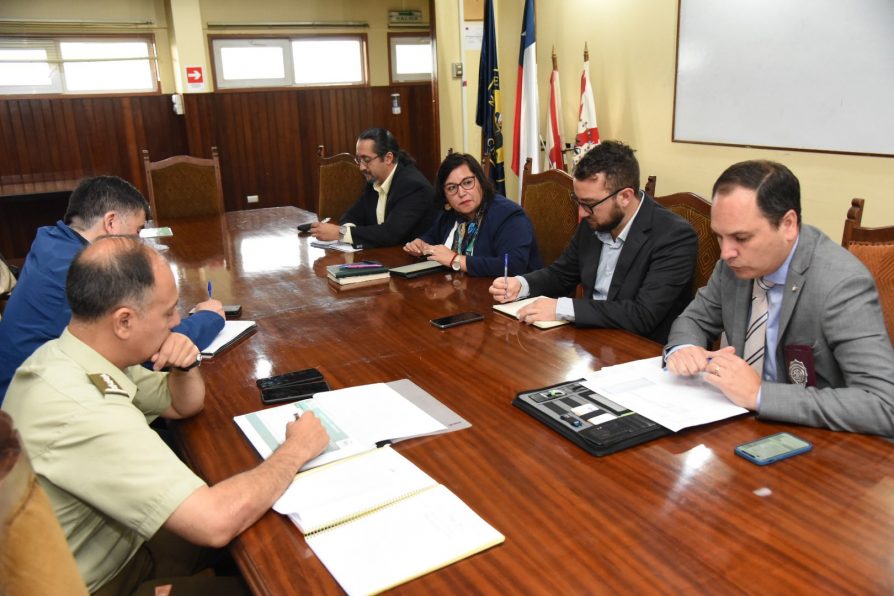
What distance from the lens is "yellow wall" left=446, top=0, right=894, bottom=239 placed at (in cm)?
313

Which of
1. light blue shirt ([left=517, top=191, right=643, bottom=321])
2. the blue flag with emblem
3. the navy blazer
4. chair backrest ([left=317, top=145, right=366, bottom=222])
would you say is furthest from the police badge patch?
chair backrest ([left=317, top=145, right=366, bottom=222])

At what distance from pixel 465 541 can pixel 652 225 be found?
1.43 metres

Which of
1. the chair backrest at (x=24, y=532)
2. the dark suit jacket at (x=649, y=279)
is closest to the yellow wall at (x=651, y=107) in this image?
the dark suit jacket at (x=649, y=279)

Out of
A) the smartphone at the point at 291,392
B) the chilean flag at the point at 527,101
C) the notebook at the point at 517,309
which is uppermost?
the chilean flag at the point at 527,101

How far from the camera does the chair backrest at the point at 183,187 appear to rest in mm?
4535

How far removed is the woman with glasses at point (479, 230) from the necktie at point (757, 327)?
112 cm

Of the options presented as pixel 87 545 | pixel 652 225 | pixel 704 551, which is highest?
pixel 652 225

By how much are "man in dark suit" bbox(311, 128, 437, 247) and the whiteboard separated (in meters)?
1.59

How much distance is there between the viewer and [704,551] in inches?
38.0

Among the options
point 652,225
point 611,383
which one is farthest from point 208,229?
point 611,383

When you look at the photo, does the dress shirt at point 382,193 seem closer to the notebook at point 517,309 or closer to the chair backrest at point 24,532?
the notebook at point 517,309

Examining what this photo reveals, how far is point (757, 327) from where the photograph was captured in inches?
64.2

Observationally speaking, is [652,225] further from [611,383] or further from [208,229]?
[208,229]

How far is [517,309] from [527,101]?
300 centimetres
